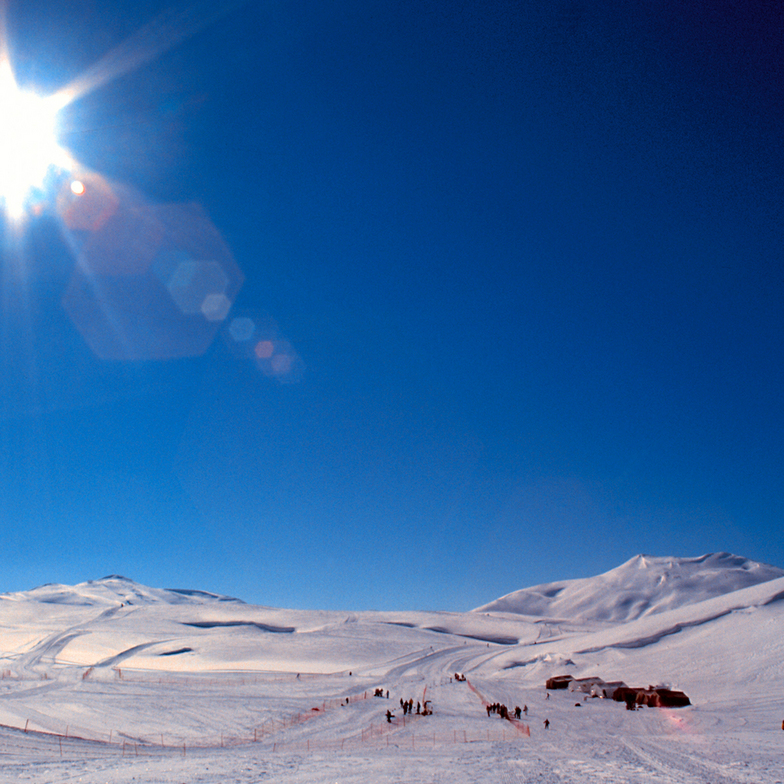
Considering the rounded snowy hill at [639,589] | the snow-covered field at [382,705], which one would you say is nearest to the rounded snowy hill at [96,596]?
the snow-covered field at [382,705]

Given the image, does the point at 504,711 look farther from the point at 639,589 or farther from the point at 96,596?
the point at 96,596

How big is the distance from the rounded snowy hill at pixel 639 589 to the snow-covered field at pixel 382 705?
61512 mm

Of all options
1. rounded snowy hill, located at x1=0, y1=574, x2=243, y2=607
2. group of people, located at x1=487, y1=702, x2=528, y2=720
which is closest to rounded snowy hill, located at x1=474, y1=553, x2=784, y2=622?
rounded snowy hill, located at x1=0, y1=574, x2=243, y2=607

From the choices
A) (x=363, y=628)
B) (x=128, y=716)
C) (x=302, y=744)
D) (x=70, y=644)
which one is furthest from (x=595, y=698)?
(x=70, y=644)

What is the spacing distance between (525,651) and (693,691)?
111 ft

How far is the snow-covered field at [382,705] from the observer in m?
17.5

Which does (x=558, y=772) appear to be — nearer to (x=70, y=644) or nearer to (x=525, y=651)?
(x=525, y=651)

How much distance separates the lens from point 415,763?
58.4ft

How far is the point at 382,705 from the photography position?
106 ft

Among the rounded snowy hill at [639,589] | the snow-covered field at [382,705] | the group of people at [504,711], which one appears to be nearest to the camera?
the snow-covered field at [382,705]

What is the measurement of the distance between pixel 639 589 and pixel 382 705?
14642 cm

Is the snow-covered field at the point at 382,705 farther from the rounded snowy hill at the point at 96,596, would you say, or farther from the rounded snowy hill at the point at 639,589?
the rounded snowy hill at the point at 96,596

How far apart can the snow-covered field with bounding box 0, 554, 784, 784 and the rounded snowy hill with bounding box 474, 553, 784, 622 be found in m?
61.5

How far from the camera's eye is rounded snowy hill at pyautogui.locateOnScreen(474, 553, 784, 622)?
5620 inches
